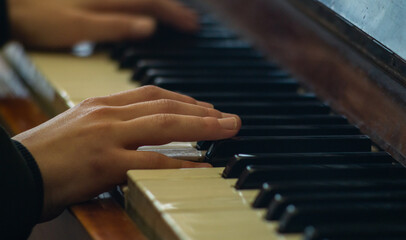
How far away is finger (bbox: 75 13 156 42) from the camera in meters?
1.87

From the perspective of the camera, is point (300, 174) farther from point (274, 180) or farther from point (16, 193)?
point (16, 193)

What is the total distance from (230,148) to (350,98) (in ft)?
1.14

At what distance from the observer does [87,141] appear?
109 centimetres

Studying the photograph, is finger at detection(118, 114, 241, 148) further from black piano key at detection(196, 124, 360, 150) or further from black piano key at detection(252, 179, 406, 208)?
black piano key at detection(252, 179, 406, 208)

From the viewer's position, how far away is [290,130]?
1.23 m

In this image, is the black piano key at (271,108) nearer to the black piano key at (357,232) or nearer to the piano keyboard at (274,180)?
the piano keyboard at (274,180)

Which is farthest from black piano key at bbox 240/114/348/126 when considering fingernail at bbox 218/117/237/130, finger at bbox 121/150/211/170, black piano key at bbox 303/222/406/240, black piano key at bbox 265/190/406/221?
black piano key at bbox 303/222/406/240

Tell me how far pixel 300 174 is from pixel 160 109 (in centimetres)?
28

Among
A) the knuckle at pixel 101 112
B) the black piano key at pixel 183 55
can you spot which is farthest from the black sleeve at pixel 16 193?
the black piano key at pixel 183 55

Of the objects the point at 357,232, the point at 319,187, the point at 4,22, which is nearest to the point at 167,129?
the point at 319,187

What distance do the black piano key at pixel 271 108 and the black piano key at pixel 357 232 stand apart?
0.51 meters

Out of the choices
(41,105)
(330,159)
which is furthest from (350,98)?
(41,105)

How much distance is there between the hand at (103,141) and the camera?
3.53 feet

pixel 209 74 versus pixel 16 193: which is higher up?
pixel 209 74
